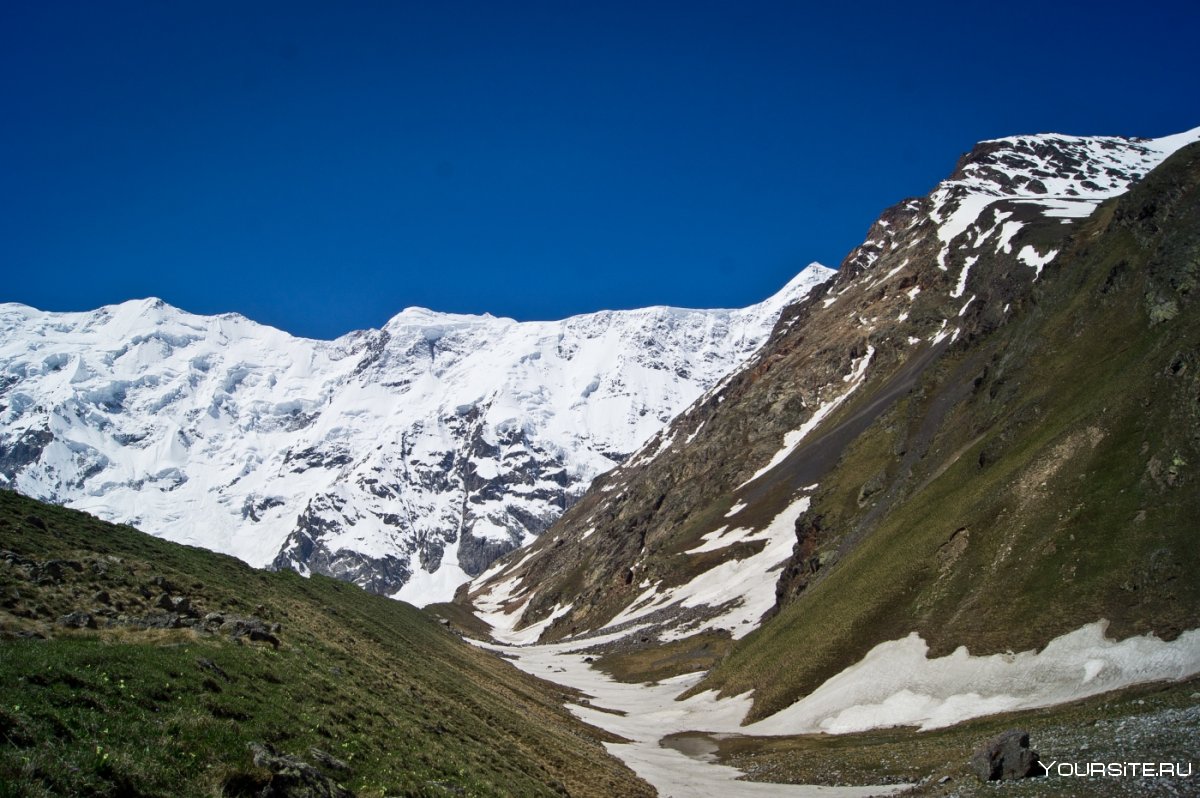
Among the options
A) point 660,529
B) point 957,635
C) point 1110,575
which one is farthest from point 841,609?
point 660,529

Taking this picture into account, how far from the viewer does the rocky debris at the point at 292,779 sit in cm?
1570

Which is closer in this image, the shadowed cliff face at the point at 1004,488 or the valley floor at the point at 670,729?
the valley floor at the point at 670,729

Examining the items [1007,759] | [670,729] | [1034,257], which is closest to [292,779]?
[1007,759]

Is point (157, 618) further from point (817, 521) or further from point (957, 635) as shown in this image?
point (817, 521)

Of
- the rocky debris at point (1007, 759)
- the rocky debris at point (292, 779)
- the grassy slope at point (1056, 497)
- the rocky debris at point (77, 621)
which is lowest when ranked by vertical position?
the rocky debris at point (1007, 759)

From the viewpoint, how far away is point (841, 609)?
54094 millimetres

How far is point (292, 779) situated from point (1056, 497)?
1656 inches

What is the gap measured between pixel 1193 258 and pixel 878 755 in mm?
40823

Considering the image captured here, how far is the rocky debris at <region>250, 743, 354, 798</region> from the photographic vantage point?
1570cm

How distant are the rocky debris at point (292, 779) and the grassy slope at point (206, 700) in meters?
0.29

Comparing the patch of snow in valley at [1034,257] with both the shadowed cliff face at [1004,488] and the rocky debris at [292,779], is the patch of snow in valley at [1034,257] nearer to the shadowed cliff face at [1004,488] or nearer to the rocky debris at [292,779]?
the shadowed cliff face at [1004,488]

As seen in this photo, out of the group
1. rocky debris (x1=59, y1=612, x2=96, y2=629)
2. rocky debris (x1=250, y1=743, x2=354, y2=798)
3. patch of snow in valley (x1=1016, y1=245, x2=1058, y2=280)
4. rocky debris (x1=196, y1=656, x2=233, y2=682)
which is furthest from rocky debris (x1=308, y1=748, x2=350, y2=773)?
patch of snow in valley (x1=1016, y1=245, x2=1058, y2=280)

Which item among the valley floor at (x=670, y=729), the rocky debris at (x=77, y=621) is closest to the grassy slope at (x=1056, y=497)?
the valley floor at (x=670, y=729)

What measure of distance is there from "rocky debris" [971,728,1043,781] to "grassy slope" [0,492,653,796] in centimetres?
1341
